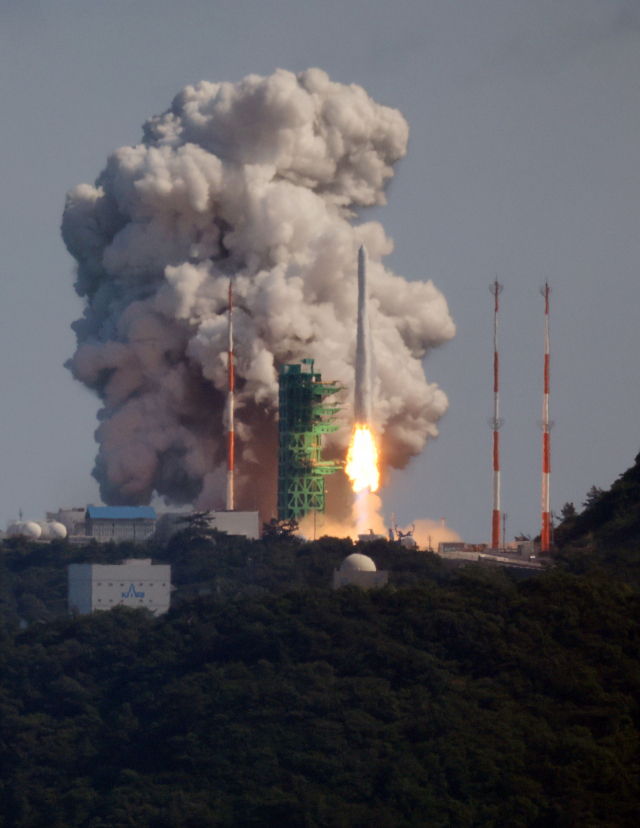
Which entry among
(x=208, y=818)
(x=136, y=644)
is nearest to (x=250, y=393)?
(x=136, y=644)

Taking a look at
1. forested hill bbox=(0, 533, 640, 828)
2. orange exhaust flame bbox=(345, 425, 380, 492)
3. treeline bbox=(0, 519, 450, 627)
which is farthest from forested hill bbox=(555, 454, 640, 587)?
orange exhaust flame bbox=(345, 425, 380, 492)

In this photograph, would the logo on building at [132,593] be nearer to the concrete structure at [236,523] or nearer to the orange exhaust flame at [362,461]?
the concrete structure at [236,523]

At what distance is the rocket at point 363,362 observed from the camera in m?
80.4

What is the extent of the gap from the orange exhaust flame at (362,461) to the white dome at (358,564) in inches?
421

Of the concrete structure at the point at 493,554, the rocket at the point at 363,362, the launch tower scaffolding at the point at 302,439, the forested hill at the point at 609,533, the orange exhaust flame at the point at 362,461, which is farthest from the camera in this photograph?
the launch tower scaffolding at the point at 302,439

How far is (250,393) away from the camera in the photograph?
283 ft

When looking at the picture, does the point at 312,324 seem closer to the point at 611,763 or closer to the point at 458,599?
the point at 458,599

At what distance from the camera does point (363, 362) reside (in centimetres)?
8088

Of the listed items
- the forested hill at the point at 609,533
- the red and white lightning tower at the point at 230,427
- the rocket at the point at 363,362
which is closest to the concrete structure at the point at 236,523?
the red and white lightning tower at the point at 230,427

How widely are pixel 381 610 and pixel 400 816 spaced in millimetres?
12927

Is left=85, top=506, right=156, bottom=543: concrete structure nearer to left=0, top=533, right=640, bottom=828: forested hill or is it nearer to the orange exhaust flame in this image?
the orange exhaust flame

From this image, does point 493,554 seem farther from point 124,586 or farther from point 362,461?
point 124,586

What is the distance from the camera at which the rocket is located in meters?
80.4

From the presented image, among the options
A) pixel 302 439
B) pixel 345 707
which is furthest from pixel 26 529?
pixel 345 707
